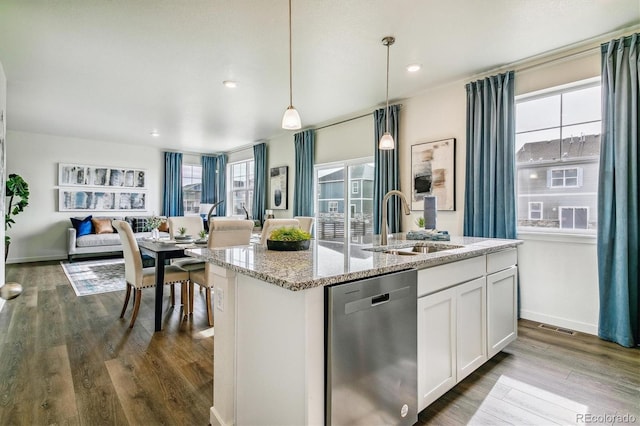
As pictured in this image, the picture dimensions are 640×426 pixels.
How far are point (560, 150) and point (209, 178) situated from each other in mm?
7638

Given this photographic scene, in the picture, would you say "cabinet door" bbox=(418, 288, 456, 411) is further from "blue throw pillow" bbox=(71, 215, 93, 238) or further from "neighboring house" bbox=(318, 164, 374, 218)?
"blue throw pillow" bbox=(71, 215, 93, 238)

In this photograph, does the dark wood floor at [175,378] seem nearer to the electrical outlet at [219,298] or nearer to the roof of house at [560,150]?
the electrical outlet at [219,298]

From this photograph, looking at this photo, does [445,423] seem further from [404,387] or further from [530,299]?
[530,299]

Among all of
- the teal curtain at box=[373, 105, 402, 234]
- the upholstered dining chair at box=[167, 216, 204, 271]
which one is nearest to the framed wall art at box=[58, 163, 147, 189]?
the upholstered dining chair at box=[167, 216, 204, 271]

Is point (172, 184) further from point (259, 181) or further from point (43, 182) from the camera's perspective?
point (259, 181)

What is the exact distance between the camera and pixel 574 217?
3.13m

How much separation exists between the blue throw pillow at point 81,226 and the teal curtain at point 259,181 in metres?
3.33

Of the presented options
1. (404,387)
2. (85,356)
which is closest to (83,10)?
(85,356)

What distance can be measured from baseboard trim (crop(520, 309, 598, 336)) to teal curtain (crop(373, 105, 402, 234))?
5.51 feet

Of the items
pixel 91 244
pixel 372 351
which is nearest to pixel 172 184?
pixel 91 244

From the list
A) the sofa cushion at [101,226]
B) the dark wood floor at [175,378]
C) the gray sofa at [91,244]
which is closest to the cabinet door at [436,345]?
the dark wood floor at [175,378]

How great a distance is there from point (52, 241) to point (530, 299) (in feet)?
27.5

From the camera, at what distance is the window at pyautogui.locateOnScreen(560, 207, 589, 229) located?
121 inches

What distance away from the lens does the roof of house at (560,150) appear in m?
3.03
